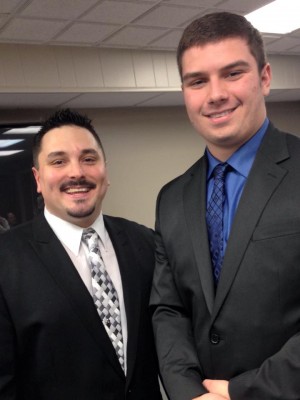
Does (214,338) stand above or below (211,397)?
above

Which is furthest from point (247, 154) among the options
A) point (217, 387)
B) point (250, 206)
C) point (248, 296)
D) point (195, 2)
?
point (195, 2)

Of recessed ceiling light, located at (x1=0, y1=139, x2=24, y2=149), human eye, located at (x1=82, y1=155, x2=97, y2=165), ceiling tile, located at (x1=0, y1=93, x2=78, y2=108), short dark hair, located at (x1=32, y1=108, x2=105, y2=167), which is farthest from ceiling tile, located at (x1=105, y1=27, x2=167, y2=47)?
human eye, located at (x1=82, y1=155, x2=97, y2=165)

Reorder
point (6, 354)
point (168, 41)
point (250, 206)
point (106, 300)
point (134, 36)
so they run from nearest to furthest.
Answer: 1. point (250, 206)
2. point (6, 354)
3. point (106, 300)
4. point (134, 36)
5. point (168, 41)

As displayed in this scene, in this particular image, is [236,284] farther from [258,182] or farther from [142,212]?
[142,212]

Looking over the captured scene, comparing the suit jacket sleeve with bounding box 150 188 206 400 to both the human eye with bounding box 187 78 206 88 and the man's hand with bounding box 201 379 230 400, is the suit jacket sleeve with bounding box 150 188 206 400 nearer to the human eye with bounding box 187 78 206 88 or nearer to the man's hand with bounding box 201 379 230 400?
the man's hand with bounding box 201 379 230 400

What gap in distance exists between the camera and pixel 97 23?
3795mm

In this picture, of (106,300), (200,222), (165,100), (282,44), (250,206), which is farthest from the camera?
(165,100)

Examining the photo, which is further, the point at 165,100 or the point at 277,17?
the point at 165,100

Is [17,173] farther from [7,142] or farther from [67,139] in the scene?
[67,139]

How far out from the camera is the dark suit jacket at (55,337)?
4.95 feet

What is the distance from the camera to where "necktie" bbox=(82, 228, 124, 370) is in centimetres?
158

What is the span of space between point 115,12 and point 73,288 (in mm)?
2675

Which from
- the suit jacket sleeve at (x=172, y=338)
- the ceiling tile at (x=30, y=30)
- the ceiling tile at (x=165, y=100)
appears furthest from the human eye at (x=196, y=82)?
the ceiling tile at (x=165, y=100)

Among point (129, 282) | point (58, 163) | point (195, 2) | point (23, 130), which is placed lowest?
point (129, 282)
